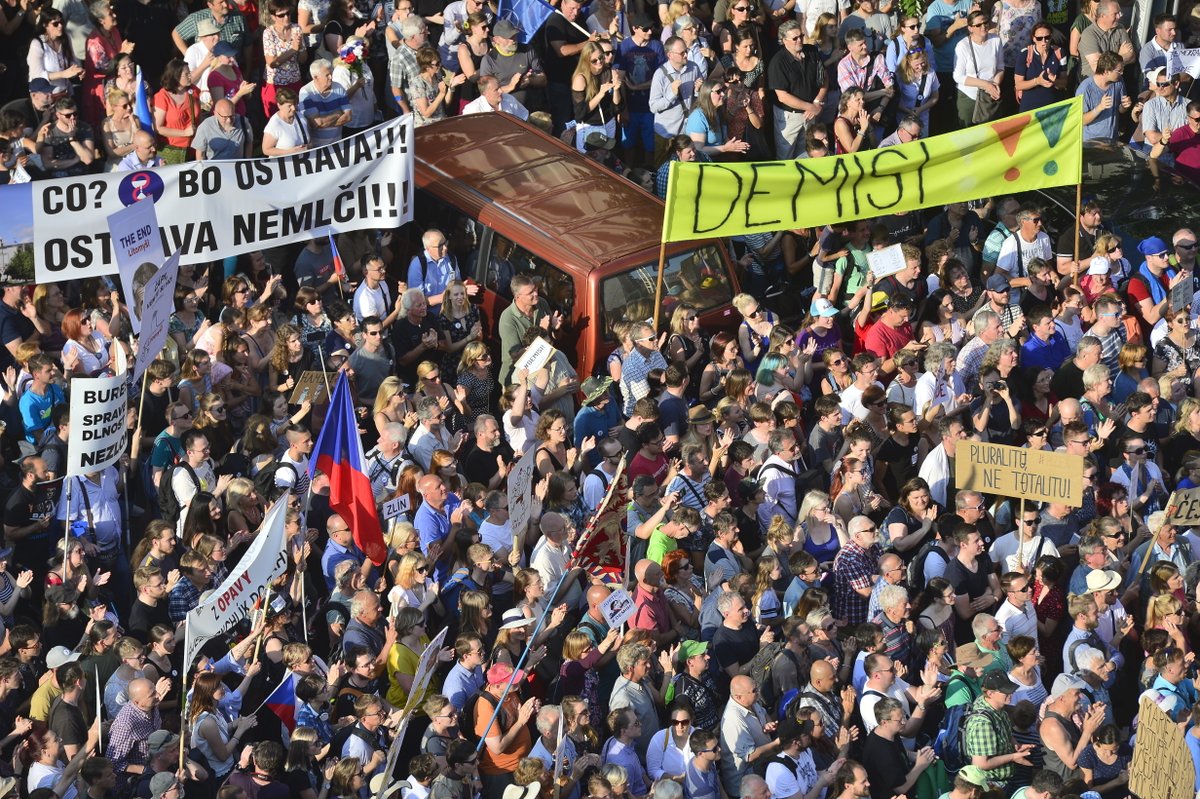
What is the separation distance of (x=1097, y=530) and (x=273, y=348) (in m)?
5.75

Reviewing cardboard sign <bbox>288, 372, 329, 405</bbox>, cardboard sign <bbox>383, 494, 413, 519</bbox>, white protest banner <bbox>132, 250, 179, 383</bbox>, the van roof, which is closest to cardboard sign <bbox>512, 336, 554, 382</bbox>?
the van roof

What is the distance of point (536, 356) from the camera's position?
50.0ft

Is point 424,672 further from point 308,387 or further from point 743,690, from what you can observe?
point 308,387

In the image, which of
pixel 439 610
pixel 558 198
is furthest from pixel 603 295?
pixel 439 610

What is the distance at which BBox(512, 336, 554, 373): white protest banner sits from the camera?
1521 centimetres

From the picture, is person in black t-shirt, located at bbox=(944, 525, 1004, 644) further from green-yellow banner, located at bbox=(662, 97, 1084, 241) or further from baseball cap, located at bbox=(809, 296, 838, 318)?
green-yellow banner, located at bbox=(662, 97, 1084, 241)

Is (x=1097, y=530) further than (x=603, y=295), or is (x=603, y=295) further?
(x=603, y=295)

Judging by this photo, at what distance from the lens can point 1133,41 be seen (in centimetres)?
2058

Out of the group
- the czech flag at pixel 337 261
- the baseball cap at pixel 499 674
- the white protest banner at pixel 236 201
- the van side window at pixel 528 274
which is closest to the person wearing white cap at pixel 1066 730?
the baseball cap at pixel 499 674

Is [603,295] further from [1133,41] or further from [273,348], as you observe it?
[1133,41]

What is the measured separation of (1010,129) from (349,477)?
6476 millimetres

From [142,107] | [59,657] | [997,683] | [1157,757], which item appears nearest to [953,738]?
[997,683]

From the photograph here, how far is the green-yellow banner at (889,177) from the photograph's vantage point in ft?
53.0

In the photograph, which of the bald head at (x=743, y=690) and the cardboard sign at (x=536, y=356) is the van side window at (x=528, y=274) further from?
the bald head at (x=743, y=690)
